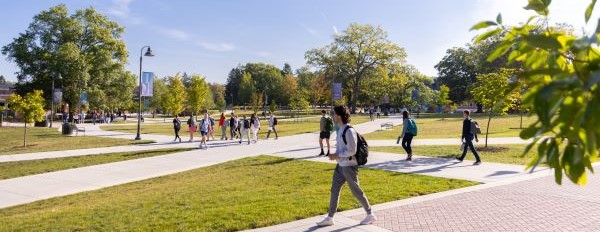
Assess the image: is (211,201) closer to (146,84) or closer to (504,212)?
(504,212)

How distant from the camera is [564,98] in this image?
1394 mm

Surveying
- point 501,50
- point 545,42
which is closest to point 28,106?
point 501,50

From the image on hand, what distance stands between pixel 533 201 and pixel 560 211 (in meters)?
0.83

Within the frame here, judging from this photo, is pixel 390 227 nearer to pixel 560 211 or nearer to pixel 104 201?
A: pixel 560 211

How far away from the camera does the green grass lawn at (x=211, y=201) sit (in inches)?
293

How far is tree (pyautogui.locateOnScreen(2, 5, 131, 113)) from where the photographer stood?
51.2 metres

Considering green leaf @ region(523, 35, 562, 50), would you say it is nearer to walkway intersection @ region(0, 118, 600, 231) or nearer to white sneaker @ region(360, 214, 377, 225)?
walkway intersection @ region(0, 118, 600, 231)

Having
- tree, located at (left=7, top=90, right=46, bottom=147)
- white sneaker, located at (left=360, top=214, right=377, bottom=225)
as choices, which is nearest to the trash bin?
tree, located at (left=7, top=90, right=46, bottom=147)

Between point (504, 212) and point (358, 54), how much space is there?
67.6 m

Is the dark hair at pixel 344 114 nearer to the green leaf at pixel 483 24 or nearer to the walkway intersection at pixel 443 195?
the walkway intersection at pixel 443 195

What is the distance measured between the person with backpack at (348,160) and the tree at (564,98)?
16.4 ft

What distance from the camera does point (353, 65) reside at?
74250 millimetres

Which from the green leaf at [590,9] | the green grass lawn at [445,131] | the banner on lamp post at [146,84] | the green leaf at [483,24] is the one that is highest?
the banner on lamp post at [146,84]

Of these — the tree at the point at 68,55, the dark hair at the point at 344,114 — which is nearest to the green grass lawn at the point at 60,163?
the dark hair at the point at 344,114
